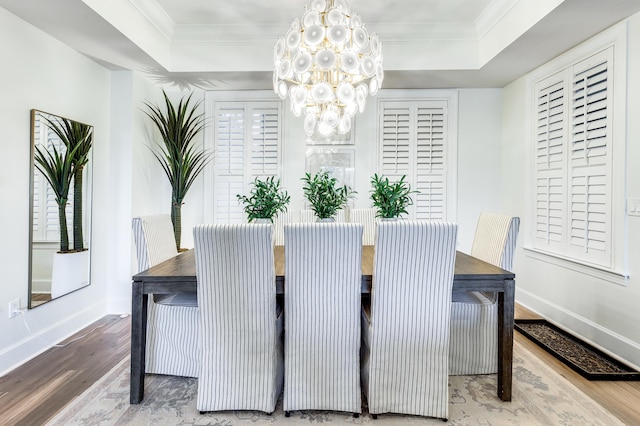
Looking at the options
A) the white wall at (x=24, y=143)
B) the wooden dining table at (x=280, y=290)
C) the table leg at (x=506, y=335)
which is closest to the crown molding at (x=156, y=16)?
the white wall at (x=24, y=143)

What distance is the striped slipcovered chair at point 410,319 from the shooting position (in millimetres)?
1703

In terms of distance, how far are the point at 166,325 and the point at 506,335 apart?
6.71ft

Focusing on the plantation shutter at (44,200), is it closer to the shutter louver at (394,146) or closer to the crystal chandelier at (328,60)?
the crystal chandelier at (328,60)

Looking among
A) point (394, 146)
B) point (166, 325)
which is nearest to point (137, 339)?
point (166, 325)

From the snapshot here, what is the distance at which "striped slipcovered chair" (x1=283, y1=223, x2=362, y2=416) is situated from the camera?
1691 mm

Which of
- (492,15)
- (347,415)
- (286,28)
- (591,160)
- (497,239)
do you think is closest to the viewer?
(347,415)

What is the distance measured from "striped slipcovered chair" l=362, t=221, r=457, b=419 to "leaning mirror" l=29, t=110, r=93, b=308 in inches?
100

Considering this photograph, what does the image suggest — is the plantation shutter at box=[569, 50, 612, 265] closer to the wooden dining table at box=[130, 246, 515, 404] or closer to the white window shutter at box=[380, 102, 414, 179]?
the wooden dining table at box=[130, 246, 515, 404]

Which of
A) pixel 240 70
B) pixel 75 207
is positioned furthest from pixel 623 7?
pixel 75 207

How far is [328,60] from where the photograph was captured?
2.21 metres

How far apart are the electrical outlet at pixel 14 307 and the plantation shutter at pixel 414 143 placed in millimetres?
3540

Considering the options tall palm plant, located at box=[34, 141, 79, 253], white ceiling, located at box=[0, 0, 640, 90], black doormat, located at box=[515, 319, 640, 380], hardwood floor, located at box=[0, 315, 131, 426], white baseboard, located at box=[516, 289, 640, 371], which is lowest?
hardwood floor, located at box=[0, 315, 131, 426]

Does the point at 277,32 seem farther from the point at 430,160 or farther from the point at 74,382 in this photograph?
the point at 74,382

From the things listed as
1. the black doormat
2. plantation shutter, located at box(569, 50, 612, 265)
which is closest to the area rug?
the black doormat
